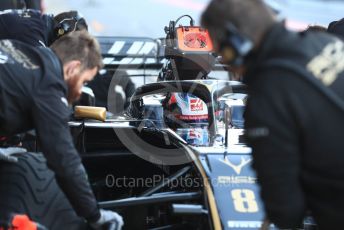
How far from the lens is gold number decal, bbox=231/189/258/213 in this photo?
2916 mm

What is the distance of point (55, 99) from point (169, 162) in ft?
4.21

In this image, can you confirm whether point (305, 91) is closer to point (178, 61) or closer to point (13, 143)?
point (13, 143)

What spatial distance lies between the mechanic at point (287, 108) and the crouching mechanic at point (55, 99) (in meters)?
0.86

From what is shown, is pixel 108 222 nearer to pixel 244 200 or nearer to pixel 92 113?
pixel 244 200

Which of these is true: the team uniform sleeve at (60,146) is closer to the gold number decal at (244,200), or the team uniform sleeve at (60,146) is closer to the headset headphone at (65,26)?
the gold number decal at (244,200)

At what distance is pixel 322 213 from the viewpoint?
202cm

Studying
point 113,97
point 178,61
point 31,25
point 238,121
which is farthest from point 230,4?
point 113,97

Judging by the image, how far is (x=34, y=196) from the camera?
114 inches

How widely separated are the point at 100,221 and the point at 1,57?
2.95 feet

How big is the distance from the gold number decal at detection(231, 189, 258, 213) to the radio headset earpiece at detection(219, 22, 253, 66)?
1107mm

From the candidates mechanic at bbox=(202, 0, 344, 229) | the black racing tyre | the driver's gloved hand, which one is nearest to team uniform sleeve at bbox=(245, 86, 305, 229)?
mechanic at bbox=(202, 0, 344, 229)

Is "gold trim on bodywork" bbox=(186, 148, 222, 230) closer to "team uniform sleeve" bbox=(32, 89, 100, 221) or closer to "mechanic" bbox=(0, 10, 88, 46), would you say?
"team uniform sleeve" bbox=(32, 89, 100, 221)

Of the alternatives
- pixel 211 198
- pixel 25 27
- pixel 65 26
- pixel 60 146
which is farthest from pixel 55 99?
pixel 65 26

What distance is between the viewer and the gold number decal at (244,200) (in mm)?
2916
